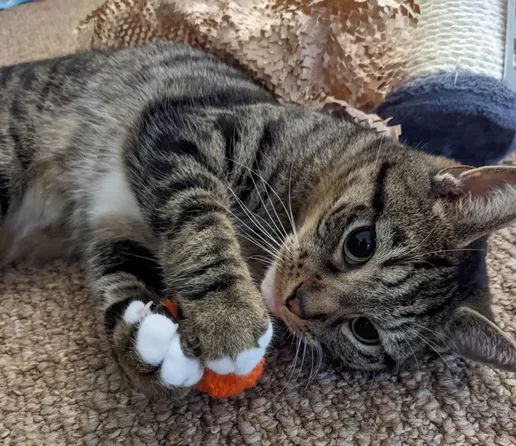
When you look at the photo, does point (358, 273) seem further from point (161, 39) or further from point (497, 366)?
point (161, 39)

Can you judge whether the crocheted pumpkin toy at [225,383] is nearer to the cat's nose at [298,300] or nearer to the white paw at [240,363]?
the white paw at [240,363]

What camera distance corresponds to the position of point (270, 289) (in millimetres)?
1018

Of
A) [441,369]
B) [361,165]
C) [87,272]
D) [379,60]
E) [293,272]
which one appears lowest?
[441,369]

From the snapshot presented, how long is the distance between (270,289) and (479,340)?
15.7 inches

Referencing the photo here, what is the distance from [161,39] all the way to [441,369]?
4.07 feet

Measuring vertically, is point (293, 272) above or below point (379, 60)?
below

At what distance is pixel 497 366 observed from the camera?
917 millimetres

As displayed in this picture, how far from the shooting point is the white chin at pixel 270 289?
1.01 metres

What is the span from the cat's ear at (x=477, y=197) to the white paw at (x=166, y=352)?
539 mm

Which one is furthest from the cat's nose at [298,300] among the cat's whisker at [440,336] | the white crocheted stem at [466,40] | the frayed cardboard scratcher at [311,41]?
the white crocheted stem at [466,40]

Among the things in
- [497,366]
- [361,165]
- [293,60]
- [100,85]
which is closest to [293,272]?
[361,165]

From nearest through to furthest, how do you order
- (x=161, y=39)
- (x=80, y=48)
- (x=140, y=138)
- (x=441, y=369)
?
(x=441, y=369), (x=140, y=138), (x=161, y=39), (x=80, y=48)

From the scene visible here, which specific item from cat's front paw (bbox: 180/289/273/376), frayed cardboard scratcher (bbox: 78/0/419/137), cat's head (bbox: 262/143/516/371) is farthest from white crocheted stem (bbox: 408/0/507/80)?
cat's front paw (bbox: 180/289/273/376)

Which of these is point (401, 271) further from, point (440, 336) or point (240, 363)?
point (240, 363)
